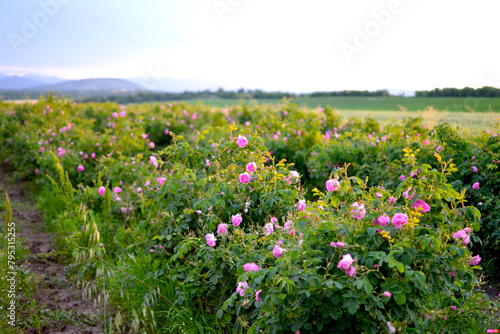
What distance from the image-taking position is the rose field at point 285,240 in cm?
172

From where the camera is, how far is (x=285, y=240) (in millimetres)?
1934

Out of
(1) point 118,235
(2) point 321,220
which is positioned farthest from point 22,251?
(2) point 321,220

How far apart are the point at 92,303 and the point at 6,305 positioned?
0.63 metres

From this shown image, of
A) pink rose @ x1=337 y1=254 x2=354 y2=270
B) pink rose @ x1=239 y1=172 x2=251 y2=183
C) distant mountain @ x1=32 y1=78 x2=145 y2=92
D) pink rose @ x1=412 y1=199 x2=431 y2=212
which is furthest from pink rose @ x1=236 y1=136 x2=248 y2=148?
distant mountain @ x1=32 y1=78 x2=145 y2=92

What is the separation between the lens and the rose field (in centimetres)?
172

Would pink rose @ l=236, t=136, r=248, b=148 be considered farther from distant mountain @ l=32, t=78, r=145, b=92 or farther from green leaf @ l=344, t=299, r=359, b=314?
distant mountain @ l=32, t=78, r=145, b=92

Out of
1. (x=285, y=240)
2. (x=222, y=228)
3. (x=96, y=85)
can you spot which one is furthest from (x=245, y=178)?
(x=96, y=85)

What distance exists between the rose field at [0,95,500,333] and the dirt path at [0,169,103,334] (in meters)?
0.04

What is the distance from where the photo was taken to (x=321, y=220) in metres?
1.89

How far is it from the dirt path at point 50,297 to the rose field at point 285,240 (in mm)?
44

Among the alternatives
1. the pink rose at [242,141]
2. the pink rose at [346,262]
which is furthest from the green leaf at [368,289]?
the pink rose at [242,141]

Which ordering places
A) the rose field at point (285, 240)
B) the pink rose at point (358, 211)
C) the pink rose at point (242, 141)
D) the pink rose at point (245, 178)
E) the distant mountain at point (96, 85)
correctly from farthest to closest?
the distant mountain at point (96, 85), the pink rose at point (242, 141), the pink rose at point (245, 178), the pink rose at point (358, 211), the rose field at point (285, 240)

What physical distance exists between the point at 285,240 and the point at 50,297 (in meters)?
2.44

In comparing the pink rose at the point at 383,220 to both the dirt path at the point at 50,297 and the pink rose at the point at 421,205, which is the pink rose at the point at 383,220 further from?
the dirt path at the point at 50,297
